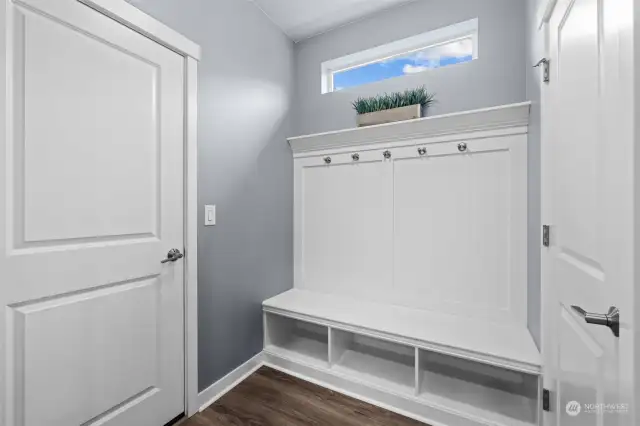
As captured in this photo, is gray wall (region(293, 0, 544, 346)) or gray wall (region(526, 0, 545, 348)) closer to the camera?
gray wall (region(526, 0, 545, 348))

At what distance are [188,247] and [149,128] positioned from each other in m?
0.66

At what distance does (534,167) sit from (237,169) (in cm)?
177

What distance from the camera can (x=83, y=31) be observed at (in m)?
1.24

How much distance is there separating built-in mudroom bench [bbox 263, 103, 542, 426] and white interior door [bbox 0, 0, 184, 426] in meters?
0.90

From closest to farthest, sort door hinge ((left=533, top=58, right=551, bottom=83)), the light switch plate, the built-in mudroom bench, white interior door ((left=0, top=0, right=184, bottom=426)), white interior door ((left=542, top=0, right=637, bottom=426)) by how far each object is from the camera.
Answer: white interior door ((left=542, top=0, right=637, bottom=426)) < white interior door ((left=0, top=0, right=184, bottom=426)) < door hinge ((left=533, top=58, right=551, bottom=83)) < the built-in mudroom bench < the light switch plate

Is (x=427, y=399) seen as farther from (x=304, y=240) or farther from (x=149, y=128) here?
(x=149, y=128)

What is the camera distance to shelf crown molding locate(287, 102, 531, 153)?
69.9 inches

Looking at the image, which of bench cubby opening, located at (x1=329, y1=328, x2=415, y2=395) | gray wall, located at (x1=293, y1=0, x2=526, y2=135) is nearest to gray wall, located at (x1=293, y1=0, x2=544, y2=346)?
gray wall, located at (x1=293, y1=0, x2=526, y2=135)

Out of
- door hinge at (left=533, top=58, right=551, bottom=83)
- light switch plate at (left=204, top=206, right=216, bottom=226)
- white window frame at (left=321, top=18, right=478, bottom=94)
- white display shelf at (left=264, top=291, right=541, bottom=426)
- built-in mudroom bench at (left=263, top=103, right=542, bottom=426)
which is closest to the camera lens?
door hinge at (left=533, top=58, right=551, bottom=83)

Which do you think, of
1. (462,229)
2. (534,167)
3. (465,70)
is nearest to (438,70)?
(465,70)

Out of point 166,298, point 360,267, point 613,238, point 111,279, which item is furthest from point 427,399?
point 111,279

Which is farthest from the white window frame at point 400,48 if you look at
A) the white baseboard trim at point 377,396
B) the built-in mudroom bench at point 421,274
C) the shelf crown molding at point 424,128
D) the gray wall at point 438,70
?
the white baseboard trim at point 377,396

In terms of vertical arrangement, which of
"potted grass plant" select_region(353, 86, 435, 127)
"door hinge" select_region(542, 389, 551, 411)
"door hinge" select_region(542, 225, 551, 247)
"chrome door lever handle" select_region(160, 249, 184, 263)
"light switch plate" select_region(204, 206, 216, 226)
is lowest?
"door hinge" select_region(542, 389, 551, 411)

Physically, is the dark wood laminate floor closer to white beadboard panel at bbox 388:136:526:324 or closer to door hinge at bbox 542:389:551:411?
door hinge at bbox 542:389:551:411
